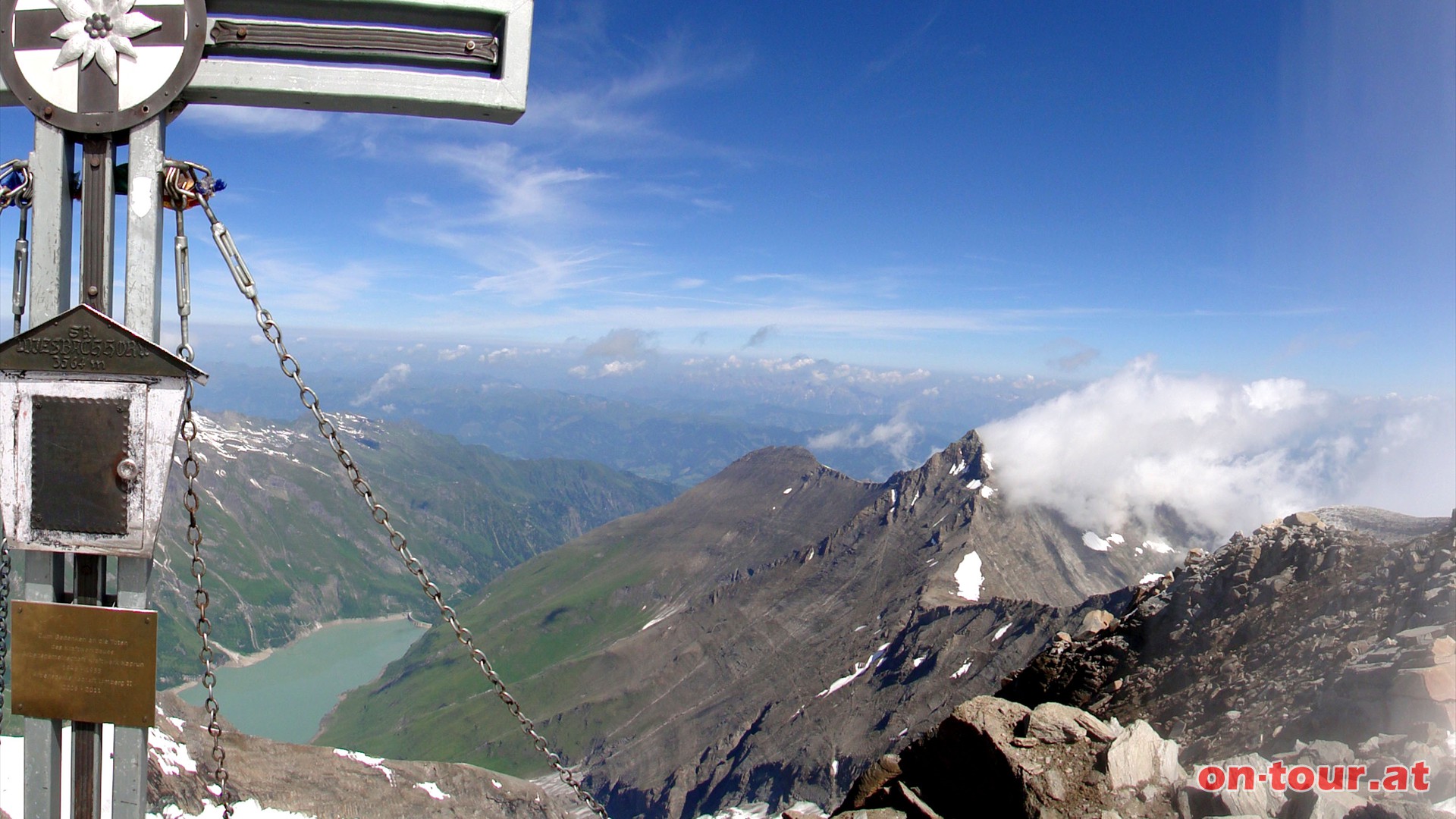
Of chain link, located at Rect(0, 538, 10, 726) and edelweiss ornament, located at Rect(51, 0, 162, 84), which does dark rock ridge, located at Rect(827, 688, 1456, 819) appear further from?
edelweiss ornament, located at Rect(51, 0, 162, 84)

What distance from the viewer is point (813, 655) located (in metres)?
140

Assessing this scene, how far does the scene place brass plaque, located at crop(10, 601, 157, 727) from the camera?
5291 millimetres

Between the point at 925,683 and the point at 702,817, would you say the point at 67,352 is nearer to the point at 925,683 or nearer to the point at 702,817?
the point at 925,683

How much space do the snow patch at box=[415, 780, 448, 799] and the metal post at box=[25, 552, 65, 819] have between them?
2051 inches

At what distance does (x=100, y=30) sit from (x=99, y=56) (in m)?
0.18

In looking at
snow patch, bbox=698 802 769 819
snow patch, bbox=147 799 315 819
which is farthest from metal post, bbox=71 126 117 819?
snow patch, bbox=698 802 769 819

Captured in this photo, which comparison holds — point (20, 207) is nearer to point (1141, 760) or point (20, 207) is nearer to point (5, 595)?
point (5, 595)

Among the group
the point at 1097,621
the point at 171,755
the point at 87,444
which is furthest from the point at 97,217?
the point at 171,755

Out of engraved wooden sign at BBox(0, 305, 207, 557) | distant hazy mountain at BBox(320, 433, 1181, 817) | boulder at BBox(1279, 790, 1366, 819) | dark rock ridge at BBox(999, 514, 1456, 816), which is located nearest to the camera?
engraved wooden sign at BBox(0, 305, 207, 557)

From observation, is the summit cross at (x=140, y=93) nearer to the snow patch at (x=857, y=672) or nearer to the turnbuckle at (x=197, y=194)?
the turnbuckle at (x=197, y=194)

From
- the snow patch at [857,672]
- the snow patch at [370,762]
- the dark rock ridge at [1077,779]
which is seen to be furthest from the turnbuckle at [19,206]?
the snow patch at [857,672]

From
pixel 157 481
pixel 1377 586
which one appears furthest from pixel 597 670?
pixel 157 481

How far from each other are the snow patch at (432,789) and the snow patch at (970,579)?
11036 cm

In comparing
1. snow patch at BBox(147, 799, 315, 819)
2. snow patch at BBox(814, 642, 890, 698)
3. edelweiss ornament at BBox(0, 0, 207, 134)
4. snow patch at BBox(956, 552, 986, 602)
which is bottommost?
snow patch at BBox(814, 642, 890, 698)
